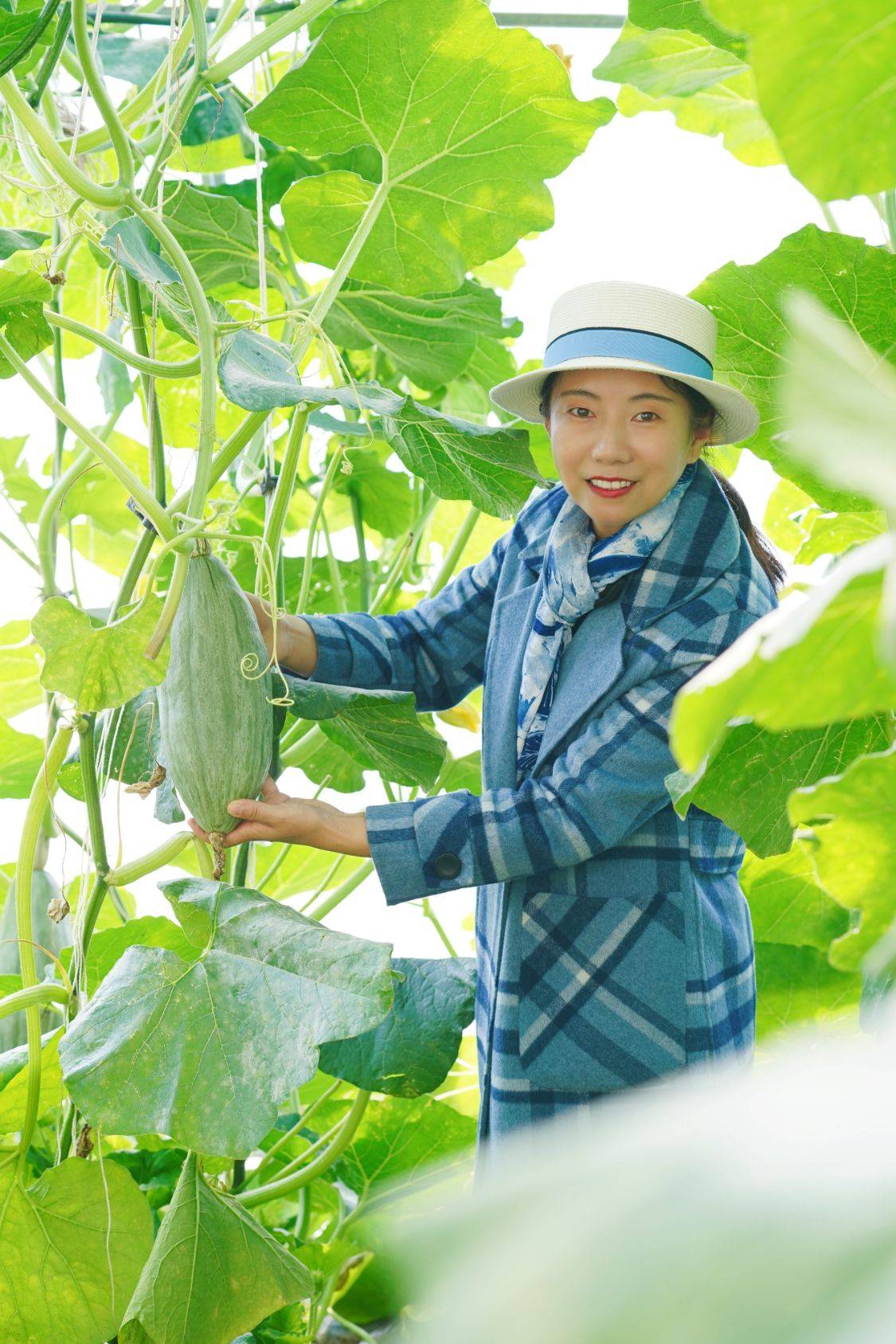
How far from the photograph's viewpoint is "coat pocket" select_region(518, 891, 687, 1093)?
107cm

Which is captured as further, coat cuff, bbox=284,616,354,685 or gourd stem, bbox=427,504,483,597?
gourd stem, bbox=427,504,483,597

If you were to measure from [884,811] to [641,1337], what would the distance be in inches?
10.4

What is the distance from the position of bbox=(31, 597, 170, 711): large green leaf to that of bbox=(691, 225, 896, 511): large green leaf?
0.43 metres

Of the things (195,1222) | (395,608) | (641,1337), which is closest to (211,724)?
(195,1222)

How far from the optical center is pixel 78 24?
0.76m

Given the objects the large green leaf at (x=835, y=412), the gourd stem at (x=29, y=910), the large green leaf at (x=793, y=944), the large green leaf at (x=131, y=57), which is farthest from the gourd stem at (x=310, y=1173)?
the large green leaf at (x=835, y=412)

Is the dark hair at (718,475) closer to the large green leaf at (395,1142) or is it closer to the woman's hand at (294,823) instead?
the woman's hand at (294,823)

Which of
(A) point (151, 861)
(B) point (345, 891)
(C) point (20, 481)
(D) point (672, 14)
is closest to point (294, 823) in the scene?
(A) point (151, 861)

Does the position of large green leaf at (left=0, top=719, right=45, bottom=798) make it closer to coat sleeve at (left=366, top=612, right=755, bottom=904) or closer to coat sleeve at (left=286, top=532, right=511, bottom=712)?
coat sleeve at (left=286, top=532, right=511, bottom=712)

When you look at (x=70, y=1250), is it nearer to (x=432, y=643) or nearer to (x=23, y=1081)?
(x=23, y=1081)

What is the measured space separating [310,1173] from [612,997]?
0.33m

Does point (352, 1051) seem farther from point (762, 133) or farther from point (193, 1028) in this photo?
point (762, 133)

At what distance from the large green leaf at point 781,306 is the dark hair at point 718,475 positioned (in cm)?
3

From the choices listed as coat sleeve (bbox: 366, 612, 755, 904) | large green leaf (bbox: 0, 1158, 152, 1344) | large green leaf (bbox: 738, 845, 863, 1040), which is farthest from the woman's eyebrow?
large green leaf (bbox: 0, 1158, 152, 1344)
